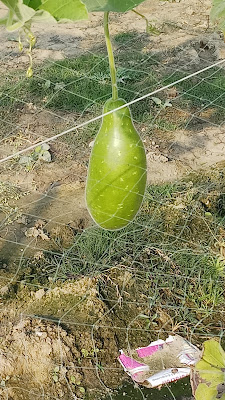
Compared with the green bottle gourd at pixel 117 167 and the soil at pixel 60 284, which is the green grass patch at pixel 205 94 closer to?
the soil at pixel 60 284

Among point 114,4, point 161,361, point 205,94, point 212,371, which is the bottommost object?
point 161,361

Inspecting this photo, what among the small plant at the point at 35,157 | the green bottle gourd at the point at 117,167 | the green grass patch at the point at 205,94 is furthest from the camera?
the green grass patch at the point at 205,94

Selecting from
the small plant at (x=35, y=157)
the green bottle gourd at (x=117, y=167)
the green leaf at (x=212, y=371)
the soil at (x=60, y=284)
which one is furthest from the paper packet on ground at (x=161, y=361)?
the small plant at (x=35, y=157)

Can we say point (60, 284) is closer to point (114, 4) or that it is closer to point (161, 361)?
point (161, 361)

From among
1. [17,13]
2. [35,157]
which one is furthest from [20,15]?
[35,157]

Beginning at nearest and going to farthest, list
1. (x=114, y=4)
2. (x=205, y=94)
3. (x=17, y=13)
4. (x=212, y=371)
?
(x=17, y=13) < (x=114, y=4) < (x=212, y=371) < (x=205, y=94)

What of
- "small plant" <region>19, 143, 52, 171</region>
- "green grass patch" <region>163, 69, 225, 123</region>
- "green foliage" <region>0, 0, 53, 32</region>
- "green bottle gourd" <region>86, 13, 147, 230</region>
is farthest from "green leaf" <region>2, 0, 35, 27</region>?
"green grass patch" <region>163, 69, 225, 123</region>

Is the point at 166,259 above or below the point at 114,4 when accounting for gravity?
below
